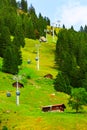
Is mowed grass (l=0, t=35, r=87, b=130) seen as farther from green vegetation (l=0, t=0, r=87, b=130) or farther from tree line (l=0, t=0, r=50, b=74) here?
tree line (l=0, t=0, r=50, b=74)

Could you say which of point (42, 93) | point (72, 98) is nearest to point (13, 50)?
point (42, 93)

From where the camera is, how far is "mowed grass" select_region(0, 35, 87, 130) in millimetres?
66188

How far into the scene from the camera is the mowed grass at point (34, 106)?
66188 millimetres

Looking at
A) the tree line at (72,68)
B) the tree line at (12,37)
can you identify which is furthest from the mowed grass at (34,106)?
the tree line at (12,37)

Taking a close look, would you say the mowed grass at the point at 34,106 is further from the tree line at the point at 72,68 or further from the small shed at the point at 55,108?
the tree line at the point at 72,68

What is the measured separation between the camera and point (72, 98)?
2968 inches

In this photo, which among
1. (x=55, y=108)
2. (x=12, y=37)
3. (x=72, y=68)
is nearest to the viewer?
(x=55, y=108)

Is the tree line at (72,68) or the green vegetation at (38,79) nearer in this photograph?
the green vegetation at (38,79)

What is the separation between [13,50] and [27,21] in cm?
7571

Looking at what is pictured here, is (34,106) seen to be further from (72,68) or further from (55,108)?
(72,68)

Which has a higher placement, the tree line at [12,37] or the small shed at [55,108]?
the tree line at [12,37]

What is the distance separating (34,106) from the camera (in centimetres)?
8319

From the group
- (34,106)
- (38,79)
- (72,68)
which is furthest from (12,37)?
(34,106)

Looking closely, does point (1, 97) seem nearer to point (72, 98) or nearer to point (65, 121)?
point (72, 98)
